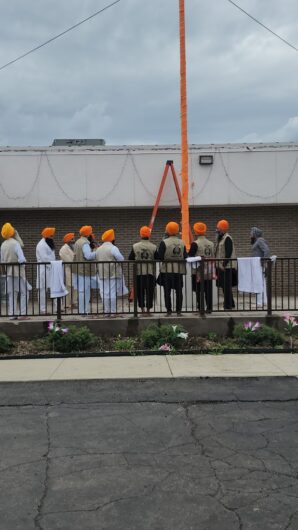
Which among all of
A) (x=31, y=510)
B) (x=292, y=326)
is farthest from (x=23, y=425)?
(x=292, y=326)

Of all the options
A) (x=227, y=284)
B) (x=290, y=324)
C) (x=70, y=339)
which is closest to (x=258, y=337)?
(x=290, y=324)

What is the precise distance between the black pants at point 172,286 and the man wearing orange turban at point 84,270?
4.40 feet

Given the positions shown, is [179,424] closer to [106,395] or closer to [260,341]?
[106,395]

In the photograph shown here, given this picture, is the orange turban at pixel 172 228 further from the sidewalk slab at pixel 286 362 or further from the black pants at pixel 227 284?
Answer: the sidewalk slab at pixel 286 362

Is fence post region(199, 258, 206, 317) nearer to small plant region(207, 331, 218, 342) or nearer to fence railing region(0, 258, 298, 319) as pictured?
fence railing region(0, 258, 298, 319)

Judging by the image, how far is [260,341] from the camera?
8.75m

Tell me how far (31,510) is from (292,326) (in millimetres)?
6516

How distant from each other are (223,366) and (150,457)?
3.42 meters

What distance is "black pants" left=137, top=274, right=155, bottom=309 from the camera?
369 inches

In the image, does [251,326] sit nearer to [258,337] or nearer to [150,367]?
[258,337]

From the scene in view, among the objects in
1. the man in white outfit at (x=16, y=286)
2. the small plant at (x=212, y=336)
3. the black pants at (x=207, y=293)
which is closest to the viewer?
the small plant at (x=212, y=336)

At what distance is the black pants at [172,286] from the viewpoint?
9422mm

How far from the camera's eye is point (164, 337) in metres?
8.61

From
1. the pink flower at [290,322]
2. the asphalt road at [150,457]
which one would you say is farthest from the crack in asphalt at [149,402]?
the pink flower at [290,322]
